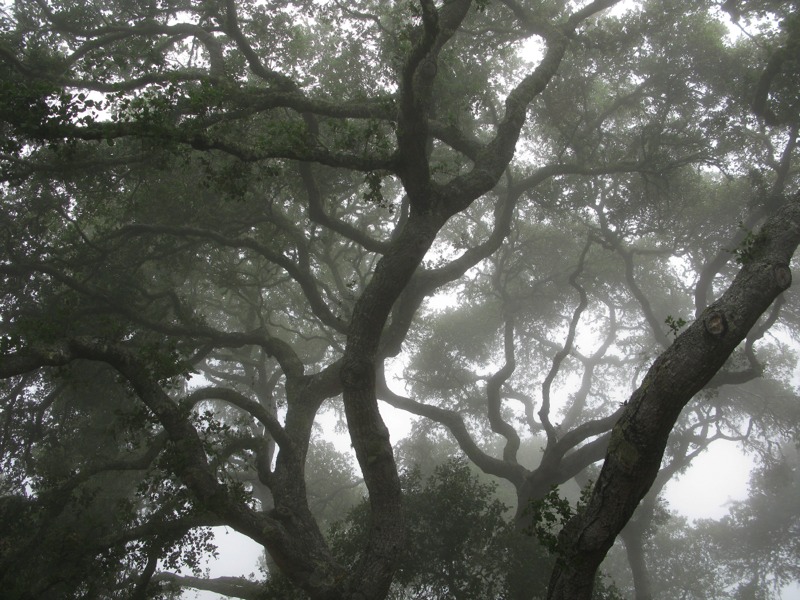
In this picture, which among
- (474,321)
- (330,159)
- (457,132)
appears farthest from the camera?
(474,321)

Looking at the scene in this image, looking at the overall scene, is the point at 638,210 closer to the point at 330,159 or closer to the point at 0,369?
the point at 330,159

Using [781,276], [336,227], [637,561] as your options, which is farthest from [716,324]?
[637,561]

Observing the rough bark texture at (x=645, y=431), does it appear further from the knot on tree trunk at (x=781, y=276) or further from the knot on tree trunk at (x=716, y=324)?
the knot on tree trunk at (x=781, y=276)

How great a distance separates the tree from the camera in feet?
22.2

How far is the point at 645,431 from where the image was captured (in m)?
4.23

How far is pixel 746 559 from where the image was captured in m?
29.9

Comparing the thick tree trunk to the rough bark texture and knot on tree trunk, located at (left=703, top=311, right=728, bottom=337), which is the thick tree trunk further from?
knot on tree trunk, located at (left=703, top=311, right=728, bottom=337)

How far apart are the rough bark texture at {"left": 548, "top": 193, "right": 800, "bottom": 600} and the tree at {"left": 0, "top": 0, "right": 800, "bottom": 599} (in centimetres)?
2

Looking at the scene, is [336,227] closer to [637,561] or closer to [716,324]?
[716,324]

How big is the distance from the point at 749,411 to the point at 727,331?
26546 millimetres

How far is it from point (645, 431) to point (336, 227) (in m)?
9.90

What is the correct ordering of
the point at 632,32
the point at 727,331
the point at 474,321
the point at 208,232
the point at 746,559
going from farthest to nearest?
1. the point at 746,559
2. the point at 474,321
3. the point at 632,32
4. the point at 208,232
5. the point at 727,331

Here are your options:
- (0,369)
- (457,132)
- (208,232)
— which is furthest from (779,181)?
(0,369)

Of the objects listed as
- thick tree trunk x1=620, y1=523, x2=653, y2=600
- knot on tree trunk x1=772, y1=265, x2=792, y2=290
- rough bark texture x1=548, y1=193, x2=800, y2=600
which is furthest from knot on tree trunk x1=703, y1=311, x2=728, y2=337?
thick tree trunk x1=620, y1=523, x2=653, y2=600
